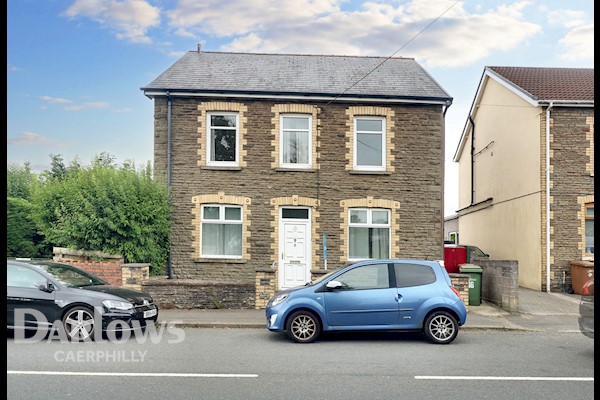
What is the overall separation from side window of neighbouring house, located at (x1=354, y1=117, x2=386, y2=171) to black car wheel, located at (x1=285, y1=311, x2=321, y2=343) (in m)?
8.44

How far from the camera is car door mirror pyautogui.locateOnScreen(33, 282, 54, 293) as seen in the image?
32.5 feet

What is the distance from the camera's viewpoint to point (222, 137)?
17516mm

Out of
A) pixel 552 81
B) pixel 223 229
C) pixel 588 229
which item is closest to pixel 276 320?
pixel 223 229

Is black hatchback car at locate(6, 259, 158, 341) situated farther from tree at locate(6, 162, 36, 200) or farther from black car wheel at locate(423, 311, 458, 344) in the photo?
tree at locate(6, 162, 36, 200)

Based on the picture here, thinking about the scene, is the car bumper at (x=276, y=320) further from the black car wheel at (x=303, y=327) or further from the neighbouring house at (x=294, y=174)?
the neighbouring house at (x=294, y=174)

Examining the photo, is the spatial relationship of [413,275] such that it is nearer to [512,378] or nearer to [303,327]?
[303,327]

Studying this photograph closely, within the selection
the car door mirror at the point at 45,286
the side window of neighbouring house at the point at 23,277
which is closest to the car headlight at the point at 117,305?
the car door mirror at the point at 45,286

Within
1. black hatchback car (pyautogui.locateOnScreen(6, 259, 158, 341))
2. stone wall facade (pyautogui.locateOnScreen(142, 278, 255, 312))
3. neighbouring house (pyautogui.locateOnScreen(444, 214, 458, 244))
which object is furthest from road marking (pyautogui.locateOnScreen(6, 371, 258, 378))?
neighbouring house (pyautogui.locateOnScreen(444, 214, 458, 244))

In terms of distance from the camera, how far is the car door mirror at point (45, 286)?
990 cm

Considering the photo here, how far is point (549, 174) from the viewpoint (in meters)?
19.0

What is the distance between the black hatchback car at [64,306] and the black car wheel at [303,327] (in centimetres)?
292

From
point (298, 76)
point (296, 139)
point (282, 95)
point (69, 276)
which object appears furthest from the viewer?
point (298, 76)

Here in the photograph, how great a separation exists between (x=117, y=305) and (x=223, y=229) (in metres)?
7.54

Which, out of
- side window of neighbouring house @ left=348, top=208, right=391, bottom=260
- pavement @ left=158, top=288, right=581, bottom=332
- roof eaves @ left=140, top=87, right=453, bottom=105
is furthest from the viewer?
side window of neighbouring house @ left=348, top=208, right=391, bottom=260
